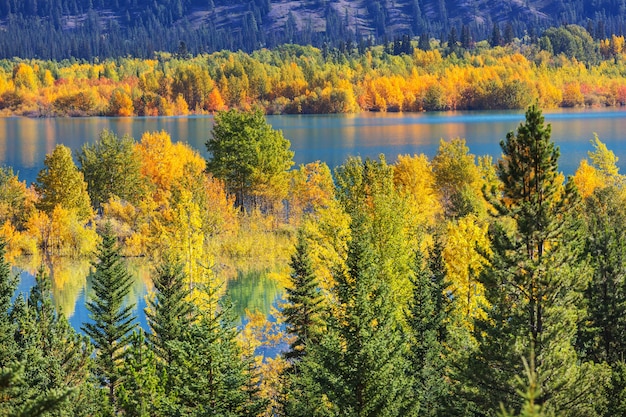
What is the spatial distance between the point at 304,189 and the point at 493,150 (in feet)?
159

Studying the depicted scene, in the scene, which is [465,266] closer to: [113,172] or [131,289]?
[131,289]

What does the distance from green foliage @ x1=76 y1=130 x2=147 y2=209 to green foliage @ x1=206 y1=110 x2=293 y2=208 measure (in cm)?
654

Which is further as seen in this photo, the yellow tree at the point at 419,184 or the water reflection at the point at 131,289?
the yellow tree at the point at 419,184

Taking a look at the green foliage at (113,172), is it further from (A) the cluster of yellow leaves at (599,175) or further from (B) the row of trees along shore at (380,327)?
(A) the cluster of yellow leaves at (599,175)

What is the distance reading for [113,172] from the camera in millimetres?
72812

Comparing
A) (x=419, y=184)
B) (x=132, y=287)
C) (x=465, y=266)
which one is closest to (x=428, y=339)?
(x=465, y=266)

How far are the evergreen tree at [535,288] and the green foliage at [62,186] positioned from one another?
1778 inches

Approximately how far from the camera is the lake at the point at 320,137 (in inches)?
2293

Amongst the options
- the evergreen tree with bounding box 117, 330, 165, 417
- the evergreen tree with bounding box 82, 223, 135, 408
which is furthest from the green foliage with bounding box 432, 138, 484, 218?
the evergreen tree with bounding box 117, 330, 165, 417

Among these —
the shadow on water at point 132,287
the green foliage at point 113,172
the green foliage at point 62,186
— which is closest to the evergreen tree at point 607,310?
the shadow on water at point 132,287

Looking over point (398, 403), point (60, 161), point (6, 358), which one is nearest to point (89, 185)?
point (60, 161)

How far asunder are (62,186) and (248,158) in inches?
578

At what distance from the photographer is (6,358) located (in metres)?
29.7

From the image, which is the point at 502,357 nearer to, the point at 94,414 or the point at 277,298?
the point at 94,414
